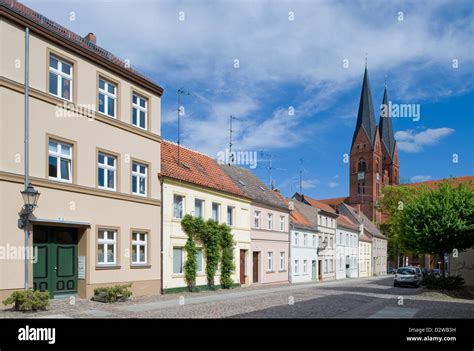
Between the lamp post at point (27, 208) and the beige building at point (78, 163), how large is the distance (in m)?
0.20

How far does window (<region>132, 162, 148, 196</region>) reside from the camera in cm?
2370

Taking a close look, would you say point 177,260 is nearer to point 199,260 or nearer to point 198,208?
point 199,260

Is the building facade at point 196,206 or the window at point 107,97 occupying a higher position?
the window at point 107,97

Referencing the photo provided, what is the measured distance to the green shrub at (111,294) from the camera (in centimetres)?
2011

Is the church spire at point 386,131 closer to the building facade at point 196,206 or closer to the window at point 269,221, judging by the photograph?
the window at point 269,221

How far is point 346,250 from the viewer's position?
5994 cm

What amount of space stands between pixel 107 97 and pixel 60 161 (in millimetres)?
3898

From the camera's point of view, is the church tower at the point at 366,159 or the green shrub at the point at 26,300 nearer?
the green shrub at the point at 26,300

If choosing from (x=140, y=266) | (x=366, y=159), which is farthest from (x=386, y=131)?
(x=140, y=266)

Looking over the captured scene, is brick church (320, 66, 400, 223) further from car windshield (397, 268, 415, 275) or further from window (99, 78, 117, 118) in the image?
window (99, 78, 117, 118)

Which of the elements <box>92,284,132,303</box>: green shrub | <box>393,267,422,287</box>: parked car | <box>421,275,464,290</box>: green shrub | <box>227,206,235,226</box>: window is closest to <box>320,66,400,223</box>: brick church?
<box>393,267,422,287</box>: parked car

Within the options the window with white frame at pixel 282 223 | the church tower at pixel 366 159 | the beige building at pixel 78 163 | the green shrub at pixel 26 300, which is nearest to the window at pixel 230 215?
the beige building at pixel 78 163

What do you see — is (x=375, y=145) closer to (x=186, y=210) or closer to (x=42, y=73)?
(x=186, y=210)
